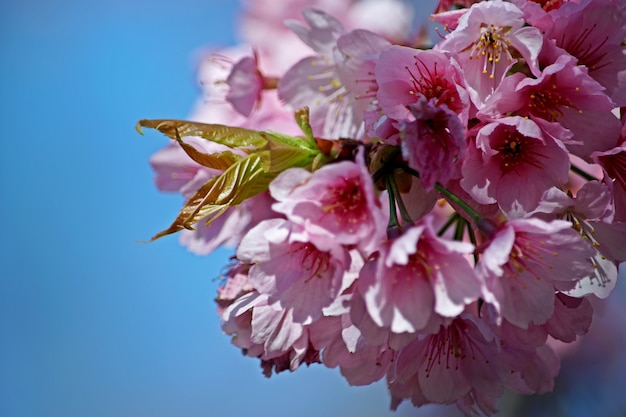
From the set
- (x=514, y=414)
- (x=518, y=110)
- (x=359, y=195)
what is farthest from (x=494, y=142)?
(x=514, y=414)

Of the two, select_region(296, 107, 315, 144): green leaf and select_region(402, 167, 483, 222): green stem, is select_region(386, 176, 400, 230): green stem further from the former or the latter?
select_region(296, 107, 315, 144): green leaf

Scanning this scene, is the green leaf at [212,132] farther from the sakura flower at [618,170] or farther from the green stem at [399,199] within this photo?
the sakura flower at [618,170]

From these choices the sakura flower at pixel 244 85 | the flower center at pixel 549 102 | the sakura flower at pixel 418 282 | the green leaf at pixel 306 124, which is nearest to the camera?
the sakura flower at pixel 418 282

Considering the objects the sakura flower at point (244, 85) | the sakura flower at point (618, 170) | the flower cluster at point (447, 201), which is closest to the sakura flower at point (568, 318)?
the flower cluster at point (447, 201)

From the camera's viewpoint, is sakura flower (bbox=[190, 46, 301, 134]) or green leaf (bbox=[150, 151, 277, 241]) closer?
green leaf (bbox=[150, 151, 277, 241])

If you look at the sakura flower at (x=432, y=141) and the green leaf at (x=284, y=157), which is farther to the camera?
the green leaf at (x=284, y=157)

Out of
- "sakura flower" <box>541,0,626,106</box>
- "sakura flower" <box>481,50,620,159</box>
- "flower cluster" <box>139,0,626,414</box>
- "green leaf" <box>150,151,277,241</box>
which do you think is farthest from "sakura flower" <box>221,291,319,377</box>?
"sakura flower" <box>541,0,626,106</box>

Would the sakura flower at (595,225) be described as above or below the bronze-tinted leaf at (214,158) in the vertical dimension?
below
